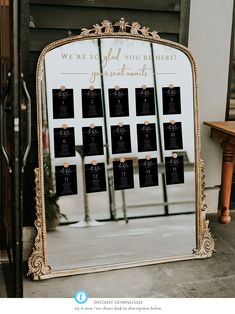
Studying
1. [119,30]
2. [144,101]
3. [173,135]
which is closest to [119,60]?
[119,30]

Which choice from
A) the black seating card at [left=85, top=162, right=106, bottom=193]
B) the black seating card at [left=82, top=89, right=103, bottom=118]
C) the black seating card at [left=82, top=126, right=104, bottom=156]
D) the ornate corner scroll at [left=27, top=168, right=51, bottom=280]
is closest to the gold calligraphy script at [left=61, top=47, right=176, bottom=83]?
the black seating card at [left=82, top=89, right=103, bottom=118]

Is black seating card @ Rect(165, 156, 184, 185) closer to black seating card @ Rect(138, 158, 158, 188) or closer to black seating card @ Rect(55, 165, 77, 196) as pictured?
black seating card @ Rect(138, 158, 158, 188)

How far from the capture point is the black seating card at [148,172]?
278 centimetres

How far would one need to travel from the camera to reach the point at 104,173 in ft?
8.88

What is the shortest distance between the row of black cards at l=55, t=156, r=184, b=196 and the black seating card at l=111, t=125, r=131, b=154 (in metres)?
0.07

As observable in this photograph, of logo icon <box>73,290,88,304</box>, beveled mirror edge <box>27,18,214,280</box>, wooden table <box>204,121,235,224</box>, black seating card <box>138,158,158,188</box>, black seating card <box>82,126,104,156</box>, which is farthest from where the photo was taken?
wooden table <box>204,121,235,224</box>

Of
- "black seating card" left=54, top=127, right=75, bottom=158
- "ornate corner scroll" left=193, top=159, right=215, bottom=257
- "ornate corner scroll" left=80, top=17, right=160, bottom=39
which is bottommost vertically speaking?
"ornate corner scroll" left=193, top=159, right=215, bottom=257

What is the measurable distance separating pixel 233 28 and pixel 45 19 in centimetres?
151

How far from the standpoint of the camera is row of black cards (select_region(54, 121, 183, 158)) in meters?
2.63

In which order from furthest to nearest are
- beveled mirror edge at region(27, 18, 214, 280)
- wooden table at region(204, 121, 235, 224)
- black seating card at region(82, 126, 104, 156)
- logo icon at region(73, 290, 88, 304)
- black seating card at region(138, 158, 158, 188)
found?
wooden table at region(204, 121, 235, 224) → black seating card at region(138, 158, 158, 188) → black seating card at region(82, 126, 104, 156) → beveled mirror edge at region(27, 18, 214, 280) → logo icon at region(73, 290, 88, 304)

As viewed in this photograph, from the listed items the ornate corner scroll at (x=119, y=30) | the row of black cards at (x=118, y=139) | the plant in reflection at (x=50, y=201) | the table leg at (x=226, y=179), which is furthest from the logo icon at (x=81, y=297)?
the table leg at (x=226, y=179)

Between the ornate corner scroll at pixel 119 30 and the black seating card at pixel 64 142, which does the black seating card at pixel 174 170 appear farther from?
the ornate corner scroll at pixel 119 30

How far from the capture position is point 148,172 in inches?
110

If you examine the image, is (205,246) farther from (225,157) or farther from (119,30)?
(119,30)
